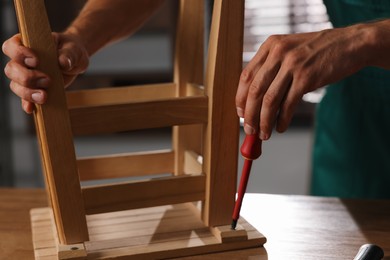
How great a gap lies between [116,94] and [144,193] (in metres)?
0.20

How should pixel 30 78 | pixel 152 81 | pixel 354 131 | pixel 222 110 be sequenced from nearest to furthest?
pixel 30 78
pixel 222 110
pixel 354 131
pixel 152 81

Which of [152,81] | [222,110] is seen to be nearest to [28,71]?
[222,110]

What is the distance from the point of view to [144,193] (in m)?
0.91

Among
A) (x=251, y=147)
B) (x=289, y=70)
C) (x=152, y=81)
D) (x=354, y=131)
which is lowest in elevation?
(x=152, y=81)

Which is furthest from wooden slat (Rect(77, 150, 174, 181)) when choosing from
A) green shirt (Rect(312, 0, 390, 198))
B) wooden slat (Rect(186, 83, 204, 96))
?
green shirt (Rect(312, 0, 390, 198))

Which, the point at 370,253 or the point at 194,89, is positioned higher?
the point at 194,89

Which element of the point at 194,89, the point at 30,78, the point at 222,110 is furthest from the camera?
the point at 194,89

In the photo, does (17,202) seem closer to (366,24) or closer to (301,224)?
(301,224)

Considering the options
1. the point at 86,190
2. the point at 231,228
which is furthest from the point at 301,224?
the point at 86,190

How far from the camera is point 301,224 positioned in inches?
39.2

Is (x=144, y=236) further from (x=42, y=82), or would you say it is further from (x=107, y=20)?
(x=107, y=20)

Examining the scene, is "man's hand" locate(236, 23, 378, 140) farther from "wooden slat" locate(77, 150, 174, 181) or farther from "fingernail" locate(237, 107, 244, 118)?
"wooden slat" locate(77, 150, 174, 181)

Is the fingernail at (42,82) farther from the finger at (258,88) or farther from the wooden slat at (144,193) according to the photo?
the finger at (258,88)

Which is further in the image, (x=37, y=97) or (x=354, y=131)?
(x=354, y=131)
